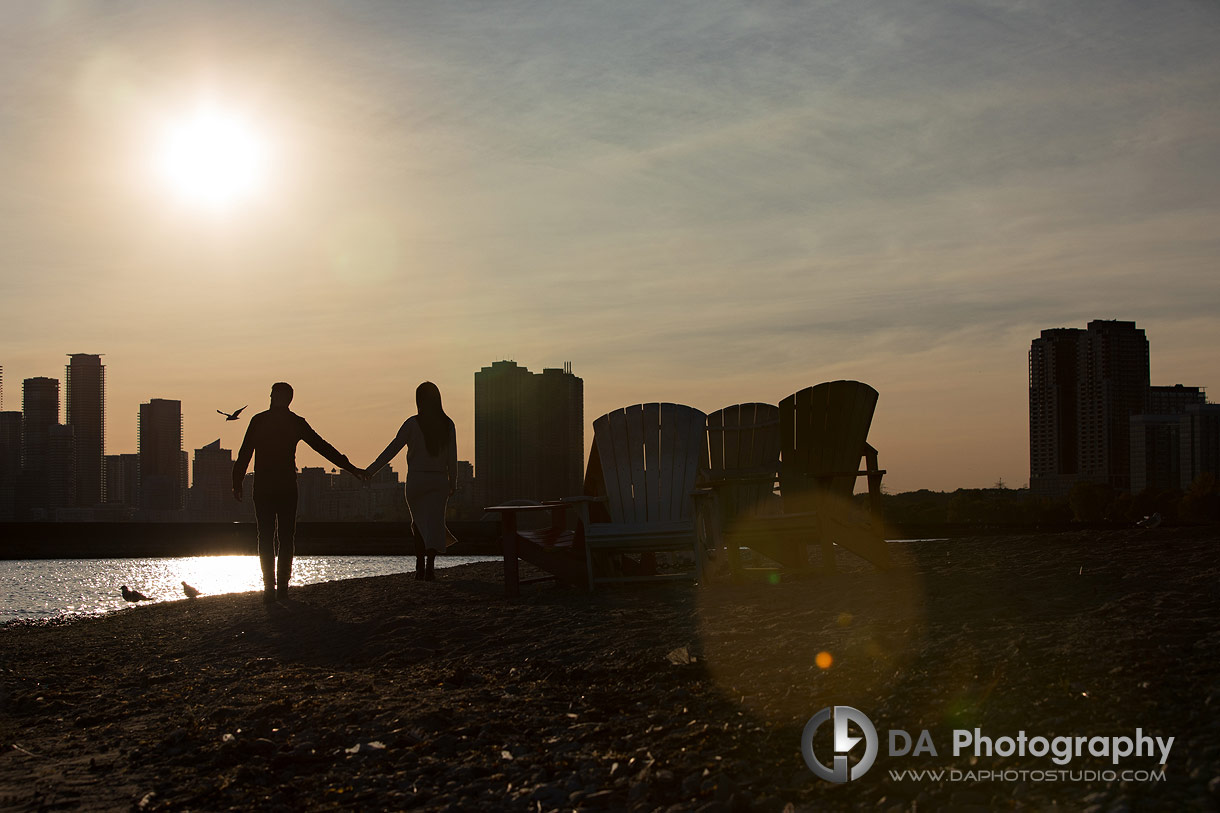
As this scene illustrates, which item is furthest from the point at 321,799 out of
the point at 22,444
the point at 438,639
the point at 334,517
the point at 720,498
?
the point at 22,444

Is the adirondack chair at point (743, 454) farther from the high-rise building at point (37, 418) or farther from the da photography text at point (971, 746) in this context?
the high-rise building at point (37, 418)

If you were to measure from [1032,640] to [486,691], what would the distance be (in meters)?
2.08

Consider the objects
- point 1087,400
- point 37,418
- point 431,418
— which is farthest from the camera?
point 37,418

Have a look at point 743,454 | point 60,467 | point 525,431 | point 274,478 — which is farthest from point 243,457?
point 60,467

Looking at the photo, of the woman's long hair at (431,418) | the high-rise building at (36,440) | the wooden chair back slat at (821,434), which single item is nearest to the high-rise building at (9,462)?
the high-rise building at (36,440)

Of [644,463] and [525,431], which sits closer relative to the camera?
[644,463]

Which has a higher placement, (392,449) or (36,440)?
(36,440)

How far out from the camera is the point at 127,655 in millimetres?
6051

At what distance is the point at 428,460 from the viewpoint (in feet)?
26.8

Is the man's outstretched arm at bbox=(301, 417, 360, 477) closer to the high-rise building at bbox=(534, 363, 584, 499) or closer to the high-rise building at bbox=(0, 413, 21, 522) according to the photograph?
the high-rise building at bbox=(534, 363, 584, 499)

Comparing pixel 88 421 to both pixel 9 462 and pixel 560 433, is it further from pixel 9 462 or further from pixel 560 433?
pixel 560 433

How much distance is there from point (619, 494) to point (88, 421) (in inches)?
5537

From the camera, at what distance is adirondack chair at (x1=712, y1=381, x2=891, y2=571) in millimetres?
6949

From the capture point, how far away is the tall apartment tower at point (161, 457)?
119 m
